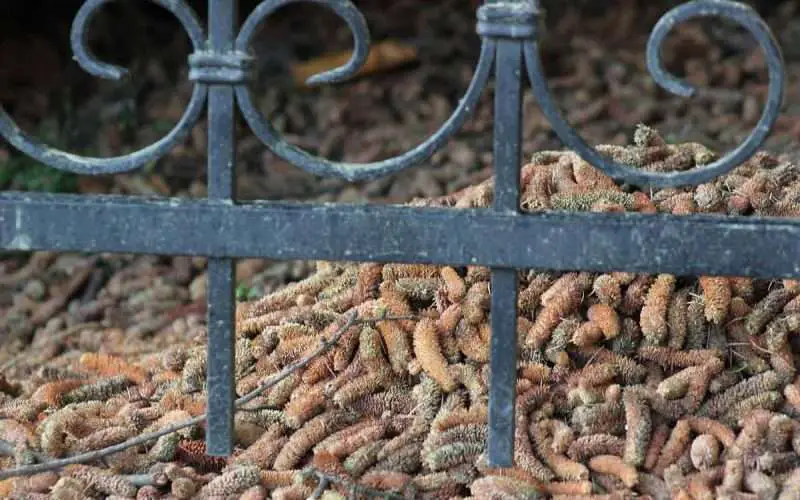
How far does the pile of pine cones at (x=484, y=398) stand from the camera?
2084 mm

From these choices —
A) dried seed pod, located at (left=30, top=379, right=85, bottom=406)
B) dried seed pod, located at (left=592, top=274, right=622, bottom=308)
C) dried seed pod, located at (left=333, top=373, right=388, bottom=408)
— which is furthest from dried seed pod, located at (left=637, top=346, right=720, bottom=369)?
dried seed pod, located at (left=30, top=379, right=85, bottom=406)

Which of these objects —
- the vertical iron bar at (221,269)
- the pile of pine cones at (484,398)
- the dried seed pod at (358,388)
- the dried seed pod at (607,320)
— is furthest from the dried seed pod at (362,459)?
the dried seed pod at (607,320)

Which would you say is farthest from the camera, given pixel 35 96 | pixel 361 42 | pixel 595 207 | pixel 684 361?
pixel 35 96

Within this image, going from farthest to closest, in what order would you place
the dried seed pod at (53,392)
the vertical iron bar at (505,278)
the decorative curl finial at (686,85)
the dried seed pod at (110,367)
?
the dried seed pod at (110,367) → the dried seed pod at (53,392) → the vertical iron bar at (505,278) → the decorative curl finial at (686,85)

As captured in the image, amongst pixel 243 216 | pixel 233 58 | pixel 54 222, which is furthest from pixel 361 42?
pixel 54 222

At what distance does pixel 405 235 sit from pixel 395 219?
3 centimetres

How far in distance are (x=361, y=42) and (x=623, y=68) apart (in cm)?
447

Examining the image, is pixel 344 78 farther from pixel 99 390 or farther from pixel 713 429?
pixel 99 390

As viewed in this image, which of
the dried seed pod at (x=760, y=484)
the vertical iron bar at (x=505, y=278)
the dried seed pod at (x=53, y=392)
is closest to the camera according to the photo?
the vertical iron bar at (x=505, y=278)

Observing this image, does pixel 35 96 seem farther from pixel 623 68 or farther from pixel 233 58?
pixel 233 58

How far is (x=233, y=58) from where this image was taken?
1.72 meters

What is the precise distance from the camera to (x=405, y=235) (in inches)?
69.2

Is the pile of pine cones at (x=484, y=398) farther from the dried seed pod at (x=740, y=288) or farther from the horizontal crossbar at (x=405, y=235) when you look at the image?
the horizontal crossbar at (x=405, y=235)

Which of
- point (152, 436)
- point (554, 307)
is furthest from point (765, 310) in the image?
point (152, 436)
